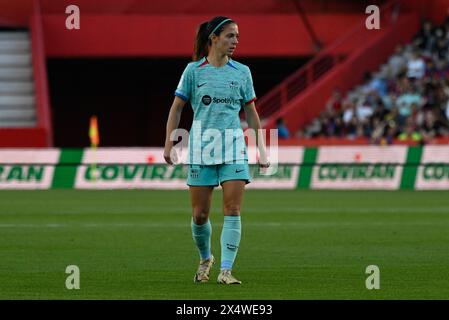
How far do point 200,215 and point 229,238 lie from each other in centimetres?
33

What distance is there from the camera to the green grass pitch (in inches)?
442

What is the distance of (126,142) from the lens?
5006 cm

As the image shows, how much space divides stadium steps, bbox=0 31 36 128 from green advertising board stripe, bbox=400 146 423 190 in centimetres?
1282

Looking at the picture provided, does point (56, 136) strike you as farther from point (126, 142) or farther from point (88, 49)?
point (88, 49)

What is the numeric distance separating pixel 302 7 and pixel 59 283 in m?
32.1

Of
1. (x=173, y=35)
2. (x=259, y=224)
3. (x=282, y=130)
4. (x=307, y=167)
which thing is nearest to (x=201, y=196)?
(x=259, y=224)

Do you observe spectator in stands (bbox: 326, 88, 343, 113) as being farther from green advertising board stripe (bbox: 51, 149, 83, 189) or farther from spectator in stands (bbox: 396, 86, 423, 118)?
green advertising board stripe (bbox: 51, 149, 83, 189)

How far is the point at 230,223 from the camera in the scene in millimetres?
11523

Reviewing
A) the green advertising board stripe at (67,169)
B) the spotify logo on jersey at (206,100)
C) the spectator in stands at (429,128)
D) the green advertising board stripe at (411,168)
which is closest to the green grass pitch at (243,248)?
the spotify logo on jersey at (206,100)

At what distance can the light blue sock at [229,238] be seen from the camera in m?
11.5

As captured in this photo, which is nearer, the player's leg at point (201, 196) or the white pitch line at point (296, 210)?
the player's leg at point (201, 196)

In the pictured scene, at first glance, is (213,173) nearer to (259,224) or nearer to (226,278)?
(226,278)

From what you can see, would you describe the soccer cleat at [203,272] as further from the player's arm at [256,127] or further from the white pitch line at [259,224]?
the white pitch line at [259,224]
